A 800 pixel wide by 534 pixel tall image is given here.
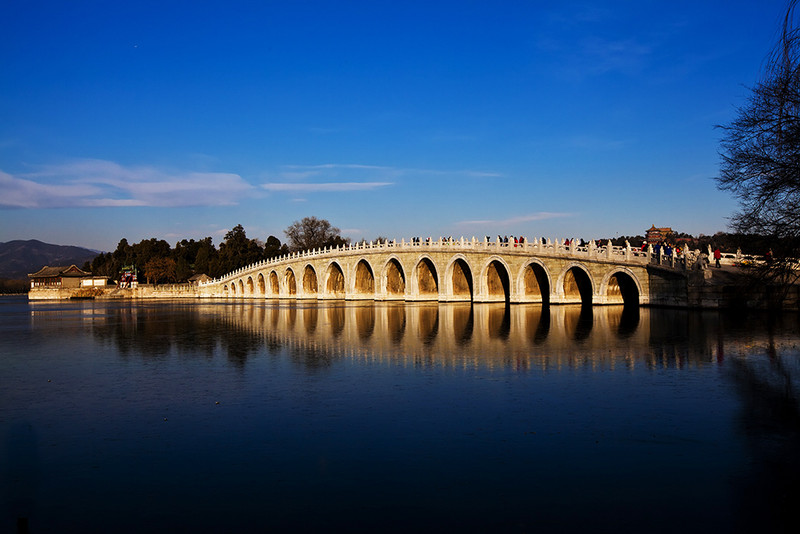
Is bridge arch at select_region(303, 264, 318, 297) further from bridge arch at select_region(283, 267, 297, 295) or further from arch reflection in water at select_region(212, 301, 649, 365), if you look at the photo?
arch reflection in water at select_region(212, 301, 649, 365)

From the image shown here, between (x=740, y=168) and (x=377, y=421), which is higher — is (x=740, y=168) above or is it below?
above

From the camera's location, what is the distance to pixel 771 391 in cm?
1316

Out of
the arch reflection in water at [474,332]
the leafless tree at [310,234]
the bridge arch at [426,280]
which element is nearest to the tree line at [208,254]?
the leafless tree at [310,234]

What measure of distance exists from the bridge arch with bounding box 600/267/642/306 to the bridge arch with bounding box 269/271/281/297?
47045mm

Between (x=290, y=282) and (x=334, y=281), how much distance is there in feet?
36.0

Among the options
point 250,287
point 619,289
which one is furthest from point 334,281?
point 619,289

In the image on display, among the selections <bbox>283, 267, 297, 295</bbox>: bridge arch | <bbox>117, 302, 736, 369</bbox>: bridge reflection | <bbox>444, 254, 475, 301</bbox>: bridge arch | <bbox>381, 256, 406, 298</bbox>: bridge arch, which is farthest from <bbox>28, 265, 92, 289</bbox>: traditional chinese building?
<bbox>444, 254, 475, 301</bbox>: bridge arch

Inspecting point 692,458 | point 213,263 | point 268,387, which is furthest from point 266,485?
point 213,263

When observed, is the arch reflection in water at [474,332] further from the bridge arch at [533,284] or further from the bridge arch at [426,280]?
the bridge arch at [426,280]

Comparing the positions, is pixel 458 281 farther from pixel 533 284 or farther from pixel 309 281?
pixel 309 281

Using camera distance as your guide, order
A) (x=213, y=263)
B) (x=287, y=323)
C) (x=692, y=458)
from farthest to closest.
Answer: (x=213, y=263) → (x=287, y=323) → (x=692, y=458)

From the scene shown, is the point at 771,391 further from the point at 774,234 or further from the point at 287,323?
the point at 287,323

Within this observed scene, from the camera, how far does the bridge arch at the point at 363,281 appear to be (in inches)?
2360

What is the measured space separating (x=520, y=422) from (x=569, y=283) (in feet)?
102
